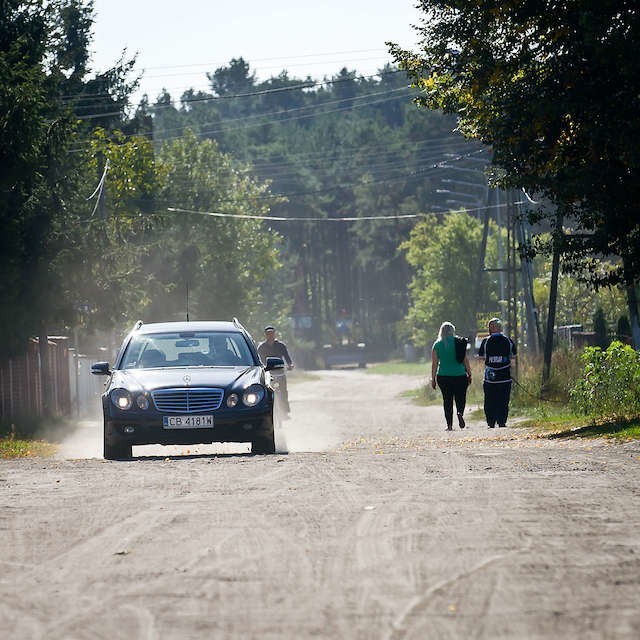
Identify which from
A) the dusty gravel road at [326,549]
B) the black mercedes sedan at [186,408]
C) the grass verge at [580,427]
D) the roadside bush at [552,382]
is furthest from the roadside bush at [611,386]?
the roadside bush at [552,382]

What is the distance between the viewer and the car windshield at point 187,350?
1658 centimetres


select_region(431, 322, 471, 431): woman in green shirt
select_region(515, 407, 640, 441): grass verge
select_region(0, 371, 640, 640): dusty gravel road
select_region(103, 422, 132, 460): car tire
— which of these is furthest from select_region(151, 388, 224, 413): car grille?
select_region(431, 322, 471, 431): woman in green shirt

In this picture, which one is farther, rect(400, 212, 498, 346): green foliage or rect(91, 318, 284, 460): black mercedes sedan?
rect(400, 212, 498, 346): green foliage

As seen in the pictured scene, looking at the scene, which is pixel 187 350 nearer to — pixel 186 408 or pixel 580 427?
pixel 186 408

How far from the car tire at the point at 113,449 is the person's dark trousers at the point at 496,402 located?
842 cm

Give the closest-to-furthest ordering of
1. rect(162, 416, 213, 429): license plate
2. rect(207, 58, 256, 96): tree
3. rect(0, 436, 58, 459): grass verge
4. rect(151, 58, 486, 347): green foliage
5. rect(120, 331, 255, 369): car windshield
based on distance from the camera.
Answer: rect(162, 416, 213, 429): license plate → rect(120, 331, 255, 369): car windshield → rect(0, 436, 58, 459): grass verge → rect(151, 58, 486, 347): green foliage → rect(207, 58, 256, 96): tree

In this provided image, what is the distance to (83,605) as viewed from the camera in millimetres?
6465

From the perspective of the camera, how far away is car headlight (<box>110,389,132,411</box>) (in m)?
15.3

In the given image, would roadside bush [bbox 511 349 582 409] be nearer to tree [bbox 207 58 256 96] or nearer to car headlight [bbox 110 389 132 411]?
car headlight [bbox 110 389 132 411]

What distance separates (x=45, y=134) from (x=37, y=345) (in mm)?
7511

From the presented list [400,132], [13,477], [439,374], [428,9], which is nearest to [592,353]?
[439,374]

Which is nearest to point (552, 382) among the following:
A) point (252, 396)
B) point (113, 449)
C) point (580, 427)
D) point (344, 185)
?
point (580, 427)

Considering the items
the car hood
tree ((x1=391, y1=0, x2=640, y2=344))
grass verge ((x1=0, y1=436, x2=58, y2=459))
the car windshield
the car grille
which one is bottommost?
grass verge ((x1=0, y1=436, x2=58, y2=459))

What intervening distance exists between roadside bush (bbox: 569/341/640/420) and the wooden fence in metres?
12.6
